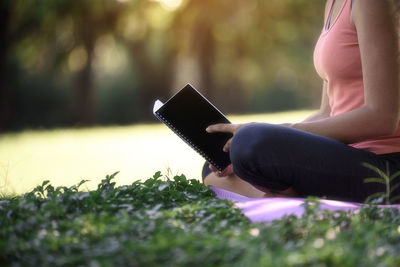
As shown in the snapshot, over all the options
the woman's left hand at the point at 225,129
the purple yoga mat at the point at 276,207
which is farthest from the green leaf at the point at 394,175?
the woman's left hand at the point at 225,129

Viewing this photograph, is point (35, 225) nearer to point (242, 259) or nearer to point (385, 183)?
point (242, 259)

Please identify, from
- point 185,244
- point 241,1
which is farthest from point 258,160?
point 241,1

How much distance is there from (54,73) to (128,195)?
21.9 m

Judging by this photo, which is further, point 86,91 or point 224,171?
point 86,91

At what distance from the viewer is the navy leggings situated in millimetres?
3156

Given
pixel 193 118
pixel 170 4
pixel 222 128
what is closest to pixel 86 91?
pixel 170 4

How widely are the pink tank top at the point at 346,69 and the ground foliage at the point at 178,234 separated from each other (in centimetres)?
51

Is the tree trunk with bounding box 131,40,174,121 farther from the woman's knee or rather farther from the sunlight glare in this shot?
the woman's knee

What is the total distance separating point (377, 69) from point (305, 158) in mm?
608

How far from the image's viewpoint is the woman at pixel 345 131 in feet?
9.99

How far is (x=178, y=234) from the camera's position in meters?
2.47

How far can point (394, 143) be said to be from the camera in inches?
130

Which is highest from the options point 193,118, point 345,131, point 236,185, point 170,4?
point 170,4

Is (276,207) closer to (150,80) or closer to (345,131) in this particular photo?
(345,131)
